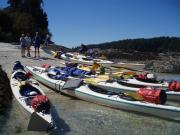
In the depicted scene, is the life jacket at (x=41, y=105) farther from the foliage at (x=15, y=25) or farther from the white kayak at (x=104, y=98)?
the foliage at (x=15, y=25)

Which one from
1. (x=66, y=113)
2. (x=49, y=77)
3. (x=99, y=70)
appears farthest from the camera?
(x=99, y=70)

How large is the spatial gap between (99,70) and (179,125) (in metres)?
8.56

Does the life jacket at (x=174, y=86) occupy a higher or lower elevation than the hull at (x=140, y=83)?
higher

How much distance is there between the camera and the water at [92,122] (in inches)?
448

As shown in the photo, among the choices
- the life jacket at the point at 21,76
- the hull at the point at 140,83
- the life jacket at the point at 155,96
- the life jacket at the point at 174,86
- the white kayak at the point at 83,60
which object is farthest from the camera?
the white kayak at the point at 83,60

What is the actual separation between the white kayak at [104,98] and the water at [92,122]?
0.22 m

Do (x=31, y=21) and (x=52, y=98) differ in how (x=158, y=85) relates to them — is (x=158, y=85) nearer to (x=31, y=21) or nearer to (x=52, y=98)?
(x=52, y=98)

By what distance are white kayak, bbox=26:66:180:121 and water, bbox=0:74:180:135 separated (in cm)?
22

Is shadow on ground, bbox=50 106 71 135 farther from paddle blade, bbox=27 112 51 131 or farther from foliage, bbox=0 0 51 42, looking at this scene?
foliage, bbox=0 0 51 42

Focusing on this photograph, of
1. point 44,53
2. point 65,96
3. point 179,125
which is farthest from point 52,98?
point 44,53

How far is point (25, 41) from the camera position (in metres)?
27.5

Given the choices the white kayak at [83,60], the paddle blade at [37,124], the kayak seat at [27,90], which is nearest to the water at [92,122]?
the paddle blade at [37,124]

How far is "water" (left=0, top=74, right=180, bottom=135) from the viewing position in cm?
1139

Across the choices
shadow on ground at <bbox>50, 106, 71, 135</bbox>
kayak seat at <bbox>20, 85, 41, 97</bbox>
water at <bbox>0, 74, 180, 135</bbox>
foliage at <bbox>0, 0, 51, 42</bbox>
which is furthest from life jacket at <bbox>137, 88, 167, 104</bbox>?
foliage at <bbox>0, 0, 51, 42</bbox>
